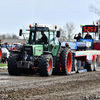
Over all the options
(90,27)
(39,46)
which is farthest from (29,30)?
(90,27)

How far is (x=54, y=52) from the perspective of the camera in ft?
44.8


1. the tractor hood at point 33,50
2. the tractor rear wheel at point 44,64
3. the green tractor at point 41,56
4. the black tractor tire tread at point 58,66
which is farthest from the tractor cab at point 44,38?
the tractor rear wheel at point 44,64

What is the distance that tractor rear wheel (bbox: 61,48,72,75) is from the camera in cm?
1355

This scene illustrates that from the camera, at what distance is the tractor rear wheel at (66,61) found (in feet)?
44.4

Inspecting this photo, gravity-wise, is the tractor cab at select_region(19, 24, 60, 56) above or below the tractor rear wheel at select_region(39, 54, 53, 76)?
above

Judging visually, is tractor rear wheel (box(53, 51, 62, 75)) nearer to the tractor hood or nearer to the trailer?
the tractor hood

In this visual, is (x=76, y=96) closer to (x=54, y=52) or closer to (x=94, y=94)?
(x=94, y=94)

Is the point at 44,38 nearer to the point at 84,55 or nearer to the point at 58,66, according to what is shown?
the point at 58,66

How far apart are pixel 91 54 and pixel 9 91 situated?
10176 mm

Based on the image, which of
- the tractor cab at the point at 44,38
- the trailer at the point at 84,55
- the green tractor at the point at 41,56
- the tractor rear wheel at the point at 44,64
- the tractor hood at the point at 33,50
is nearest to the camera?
the tractor rear wheel at the point at 44,64

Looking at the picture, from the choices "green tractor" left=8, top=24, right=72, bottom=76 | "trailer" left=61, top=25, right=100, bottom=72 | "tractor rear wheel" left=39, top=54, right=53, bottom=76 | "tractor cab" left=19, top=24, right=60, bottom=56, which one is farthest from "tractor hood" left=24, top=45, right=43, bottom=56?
"trailer" left=61, top=25, right=100, bottom=72

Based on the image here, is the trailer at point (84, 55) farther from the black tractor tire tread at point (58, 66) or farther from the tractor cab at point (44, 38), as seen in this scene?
the tractor cab at point (44, 38)

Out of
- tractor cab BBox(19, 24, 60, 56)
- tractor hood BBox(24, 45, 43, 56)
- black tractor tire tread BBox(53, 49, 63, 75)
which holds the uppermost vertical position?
tractor cab BBox(19, 24, 60, 56)

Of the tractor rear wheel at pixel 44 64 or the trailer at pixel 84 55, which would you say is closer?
the tractor rear wheel at pixel 44 64
